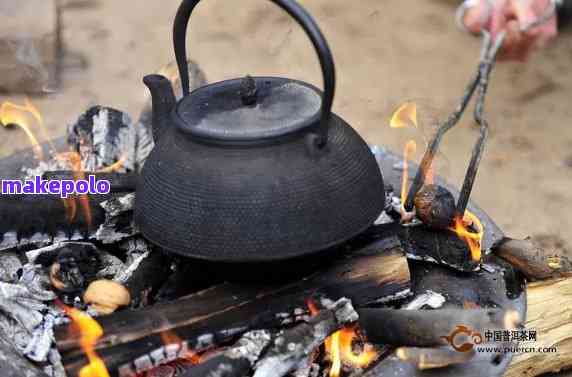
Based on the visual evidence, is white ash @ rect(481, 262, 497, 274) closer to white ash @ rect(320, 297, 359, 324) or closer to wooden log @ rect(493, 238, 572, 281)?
wooden log @ rect(493, 238, 572, 281)

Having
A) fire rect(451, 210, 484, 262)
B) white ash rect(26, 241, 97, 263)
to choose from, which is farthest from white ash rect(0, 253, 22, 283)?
fire rect(451, 210, 484, 262)

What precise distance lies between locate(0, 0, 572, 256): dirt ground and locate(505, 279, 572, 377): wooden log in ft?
4.78

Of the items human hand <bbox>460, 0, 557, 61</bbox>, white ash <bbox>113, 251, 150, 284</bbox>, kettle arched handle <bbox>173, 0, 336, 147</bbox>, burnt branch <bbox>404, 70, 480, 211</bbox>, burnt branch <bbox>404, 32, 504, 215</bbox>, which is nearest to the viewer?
kettle arched handle <bbox>173, 0, 336, 147</bbox>

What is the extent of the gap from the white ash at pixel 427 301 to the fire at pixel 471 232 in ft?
0.87

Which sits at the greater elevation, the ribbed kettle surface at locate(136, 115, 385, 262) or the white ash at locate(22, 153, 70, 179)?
the ribbed kettle surface at locate(136, 115, 385, 262)

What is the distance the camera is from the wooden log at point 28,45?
5695 mm

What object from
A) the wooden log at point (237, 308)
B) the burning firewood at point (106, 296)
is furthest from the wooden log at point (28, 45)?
the wooden log at point (237, 308)

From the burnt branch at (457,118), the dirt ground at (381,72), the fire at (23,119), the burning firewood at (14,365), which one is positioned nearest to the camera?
the burning firewood at (14,365)

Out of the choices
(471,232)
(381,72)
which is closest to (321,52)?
(471,232)

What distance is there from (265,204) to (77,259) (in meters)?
0.89

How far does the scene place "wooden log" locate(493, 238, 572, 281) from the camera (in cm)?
268

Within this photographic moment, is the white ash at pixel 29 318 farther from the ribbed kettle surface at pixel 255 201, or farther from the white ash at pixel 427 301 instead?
the white ash at pixel 427 301

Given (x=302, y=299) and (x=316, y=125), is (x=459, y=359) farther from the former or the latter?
(x=316, y=125)

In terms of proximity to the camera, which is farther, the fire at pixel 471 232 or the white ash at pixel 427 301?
the fire at pixel 471 232
